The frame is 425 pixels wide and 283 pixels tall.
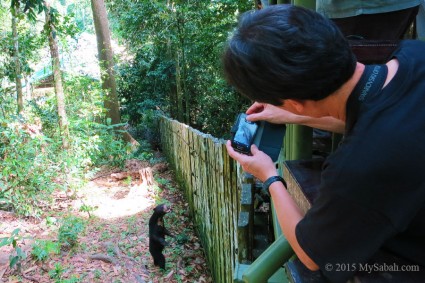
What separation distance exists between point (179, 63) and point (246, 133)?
1130 cm

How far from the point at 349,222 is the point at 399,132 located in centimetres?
23

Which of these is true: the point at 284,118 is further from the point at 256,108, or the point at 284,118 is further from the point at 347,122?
the point at 347,122

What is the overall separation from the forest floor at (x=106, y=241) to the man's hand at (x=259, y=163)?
3464 mm

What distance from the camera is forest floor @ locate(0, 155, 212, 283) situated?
4.53 meters

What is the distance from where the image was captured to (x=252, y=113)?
1486 mm

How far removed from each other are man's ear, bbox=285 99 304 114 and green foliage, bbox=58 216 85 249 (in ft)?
16.0

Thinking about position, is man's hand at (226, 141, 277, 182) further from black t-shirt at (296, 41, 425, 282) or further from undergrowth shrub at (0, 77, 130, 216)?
undergrowth shrub at (0, 77, 130, 216)

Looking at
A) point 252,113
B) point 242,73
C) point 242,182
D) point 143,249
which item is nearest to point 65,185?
point 143,249

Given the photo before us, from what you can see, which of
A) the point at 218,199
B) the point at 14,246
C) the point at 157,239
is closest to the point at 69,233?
the point at 157,239

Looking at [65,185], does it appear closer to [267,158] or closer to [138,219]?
[138,219]

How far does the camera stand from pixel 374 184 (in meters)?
0.77

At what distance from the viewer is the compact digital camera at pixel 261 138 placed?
1.33 m

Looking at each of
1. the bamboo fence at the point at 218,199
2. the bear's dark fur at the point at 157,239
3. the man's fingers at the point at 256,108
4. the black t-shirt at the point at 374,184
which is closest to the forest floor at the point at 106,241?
the bear's dark fur at the point at 157,239

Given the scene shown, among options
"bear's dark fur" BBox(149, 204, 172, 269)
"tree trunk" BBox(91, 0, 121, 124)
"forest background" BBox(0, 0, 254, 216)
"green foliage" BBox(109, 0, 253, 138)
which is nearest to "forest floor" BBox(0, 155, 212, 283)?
"bear's dark fur" BBox(149, 204, 172, 269)
